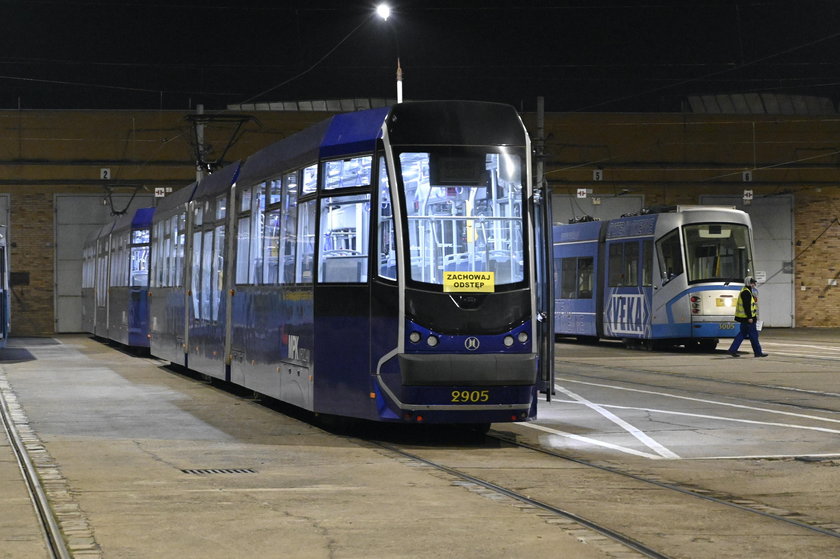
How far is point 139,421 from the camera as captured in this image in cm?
1669

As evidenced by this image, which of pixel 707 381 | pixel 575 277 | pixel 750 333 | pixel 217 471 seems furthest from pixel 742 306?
pixel 217 471

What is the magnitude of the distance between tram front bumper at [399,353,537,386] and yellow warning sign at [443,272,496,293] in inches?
24.5

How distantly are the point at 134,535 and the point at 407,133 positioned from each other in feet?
20.7

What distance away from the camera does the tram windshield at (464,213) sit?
546 inches

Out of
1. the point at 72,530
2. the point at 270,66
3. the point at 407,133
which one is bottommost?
the point at 72,530

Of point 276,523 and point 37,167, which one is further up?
point 37,167

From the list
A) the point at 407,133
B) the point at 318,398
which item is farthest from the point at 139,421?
the point at 407,133

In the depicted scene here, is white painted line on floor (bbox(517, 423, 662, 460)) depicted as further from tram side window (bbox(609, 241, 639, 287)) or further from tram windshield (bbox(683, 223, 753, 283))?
tram side window (bbox(609, 241, 639, 287))

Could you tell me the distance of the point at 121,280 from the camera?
3684 centimetres

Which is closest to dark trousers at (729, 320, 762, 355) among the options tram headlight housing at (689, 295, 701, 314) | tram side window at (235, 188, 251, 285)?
tram headlight housing at (689, 295, 701, 314)

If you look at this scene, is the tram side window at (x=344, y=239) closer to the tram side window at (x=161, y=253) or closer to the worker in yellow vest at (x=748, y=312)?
the tram side window at (x=161, y=253)

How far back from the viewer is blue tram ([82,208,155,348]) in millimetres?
33562

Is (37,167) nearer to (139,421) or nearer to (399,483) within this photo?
(139,421)

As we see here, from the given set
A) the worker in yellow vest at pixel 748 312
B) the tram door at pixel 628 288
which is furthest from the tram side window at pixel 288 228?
the tram door at pixel 628 288
